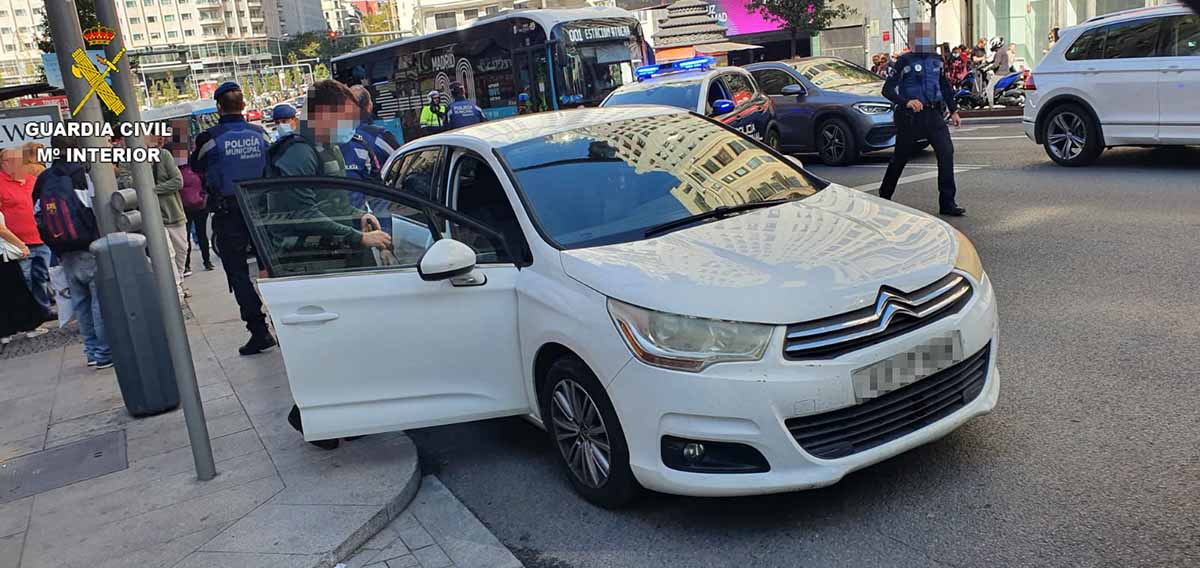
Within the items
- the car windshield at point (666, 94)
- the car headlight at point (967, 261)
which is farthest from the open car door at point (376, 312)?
the car windshield at point (666, 94)

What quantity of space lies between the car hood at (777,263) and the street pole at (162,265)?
1920mm

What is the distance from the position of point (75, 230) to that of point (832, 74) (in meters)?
11.7

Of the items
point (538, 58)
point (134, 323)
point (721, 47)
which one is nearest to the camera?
point (134, 323)

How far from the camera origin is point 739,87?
1366 cm

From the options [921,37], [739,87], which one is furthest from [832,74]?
[921,37]

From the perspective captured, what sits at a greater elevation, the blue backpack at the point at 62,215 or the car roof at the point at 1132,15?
the car roof at the point at 1132,15

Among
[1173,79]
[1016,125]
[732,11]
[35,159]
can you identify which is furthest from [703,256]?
[732,11]

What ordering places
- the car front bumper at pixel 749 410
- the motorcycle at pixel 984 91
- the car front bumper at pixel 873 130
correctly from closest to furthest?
1. the car front bumper at pixel 749 410
2. the car front bumper at pixel 873 130
3. the motorcycle at pixel 984 91

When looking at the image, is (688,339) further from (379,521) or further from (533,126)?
(533,126)

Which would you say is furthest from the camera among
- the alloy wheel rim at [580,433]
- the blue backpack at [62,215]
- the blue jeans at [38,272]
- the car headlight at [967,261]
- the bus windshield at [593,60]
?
the bus windshield at [593,60]

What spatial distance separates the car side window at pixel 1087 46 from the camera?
1097 centimetres

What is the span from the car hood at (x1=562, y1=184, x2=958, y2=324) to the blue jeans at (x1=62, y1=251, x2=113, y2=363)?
470cm

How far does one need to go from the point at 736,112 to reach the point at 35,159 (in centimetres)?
826

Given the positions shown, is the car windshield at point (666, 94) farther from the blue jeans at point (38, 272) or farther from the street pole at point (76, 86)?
the street pole at point (76, 86)
